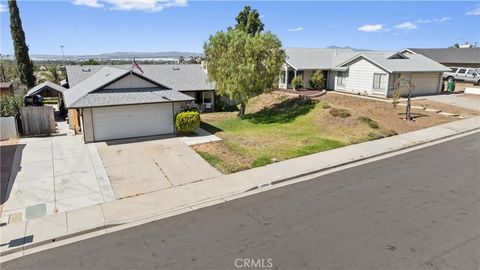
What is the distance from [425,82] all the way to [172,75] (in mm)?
25658

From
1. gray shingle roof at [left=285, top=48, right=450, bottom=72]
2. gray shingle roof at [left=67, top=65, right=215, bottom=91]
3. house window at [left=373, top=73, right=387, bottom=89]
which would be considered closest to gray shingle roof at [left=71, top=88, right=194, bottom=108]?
gray shingle roof at [left=67, top=65, right=215, bottom=91]

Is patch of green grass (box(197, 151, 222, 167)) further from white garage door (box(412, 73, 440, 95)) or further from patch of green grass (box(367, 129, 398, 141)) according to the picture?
white garage door (box(412, 73, 440, 95))

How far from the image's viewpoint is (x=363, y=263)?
7.14m

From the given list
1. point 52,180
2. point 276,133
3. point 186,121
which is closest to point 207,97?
point 186,121

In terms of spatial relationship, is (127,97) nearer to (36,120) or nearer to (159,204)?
(36,120)

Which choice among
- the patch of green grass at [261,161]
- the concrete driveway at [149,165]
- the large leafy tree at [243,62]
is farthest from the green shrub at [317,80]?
the patch of green grass at [261,161]

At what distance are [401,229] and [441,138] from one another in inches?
496

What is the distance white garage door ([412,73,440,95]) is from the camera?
32.3m

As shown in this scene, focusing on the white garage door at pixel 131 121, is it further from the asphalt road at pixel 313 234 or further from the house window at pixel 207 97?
the asphalt road at pixel 313 234

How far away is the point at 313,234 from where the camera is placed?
841 cm

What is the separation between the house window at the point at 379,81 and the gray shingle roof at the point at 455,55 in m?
24.6

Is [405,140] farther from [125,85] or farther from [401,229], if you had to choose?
[125,85]

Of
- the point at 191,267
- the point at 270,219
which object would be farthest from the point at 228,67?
the point at 191,267

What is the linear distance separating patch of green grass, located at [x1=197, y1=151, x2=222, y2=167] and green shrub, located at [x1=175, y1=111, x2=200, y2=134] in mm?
4024
